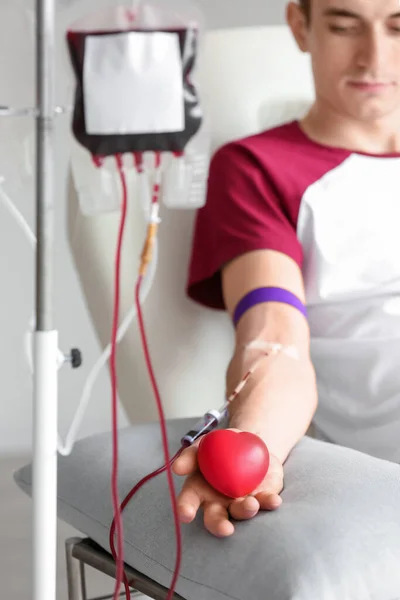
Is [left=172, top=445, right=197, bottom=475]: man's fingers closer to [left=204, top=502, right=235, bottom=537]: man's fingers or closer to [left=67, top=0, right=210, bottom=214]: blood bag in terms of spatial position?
[left=204, top=502, right=235, bottom=537]: man's fingers

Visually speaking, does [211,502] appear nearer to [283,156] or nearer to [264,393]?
[264,393]

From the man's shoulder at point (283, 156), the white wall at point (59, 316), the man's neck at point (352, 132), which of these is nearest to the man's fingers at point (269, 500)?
the man's shoulder at point (283, 156)

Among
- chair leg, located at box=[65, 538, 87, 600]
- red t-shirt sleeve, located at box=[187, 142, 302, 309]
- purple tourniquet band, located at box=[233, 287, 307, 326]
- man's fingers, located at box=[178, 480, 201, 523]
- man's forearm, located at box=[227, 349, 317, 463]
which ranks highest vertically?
red t-shirt sleeve, located at box=[187, 142, 302, 309]

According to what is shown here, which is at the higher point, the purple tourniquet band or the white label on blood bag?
the white label on blood bag

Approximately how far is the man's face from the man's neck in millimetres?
21

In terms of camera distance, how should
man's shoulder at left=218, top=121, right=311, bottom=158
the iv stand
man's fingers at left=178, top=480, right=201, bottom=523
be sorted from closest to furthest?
the iv stand → man's fingers at left=178, top=480, right=201, bottom=523 → man's shoulder at left=218, top=121, right=311, bottom=158

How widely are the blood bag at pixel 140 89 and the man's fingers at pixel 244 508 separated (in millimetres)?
323

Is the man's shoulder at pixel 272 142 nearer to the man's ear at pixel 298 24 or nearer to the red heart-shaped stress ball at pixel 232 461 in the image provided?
the man's ear at pixel 298 24

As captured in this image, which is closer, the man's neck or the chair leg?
the chair leg

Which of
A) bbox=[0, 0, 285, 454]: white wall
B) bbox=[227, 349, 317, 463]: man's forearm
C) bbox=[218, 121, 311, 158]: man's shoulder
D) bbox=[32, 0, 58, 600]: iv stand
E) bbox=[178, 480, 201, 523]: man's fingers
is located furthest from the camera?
bbox=[0, 0, 285, 454]: white wall

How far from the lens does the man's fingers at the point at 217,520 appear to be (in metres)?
0.93

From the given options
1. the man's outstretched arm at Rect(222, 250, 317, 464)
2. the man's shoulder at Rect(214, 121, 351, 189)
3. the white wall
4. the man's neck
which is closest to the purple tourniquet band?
the man's outstretched arm at Rect(222, 250, 317, 464)

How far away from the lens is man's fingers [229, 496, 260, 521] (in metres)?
0.94

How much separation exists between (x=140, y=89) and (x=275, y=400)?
1.73 ft
